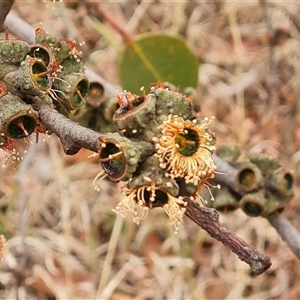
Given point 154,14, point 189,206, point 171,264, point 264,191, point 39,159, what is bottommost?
point 39,159

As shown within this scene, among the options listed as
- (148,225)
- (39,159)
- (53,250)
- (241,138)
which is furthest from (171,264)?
(39,159)

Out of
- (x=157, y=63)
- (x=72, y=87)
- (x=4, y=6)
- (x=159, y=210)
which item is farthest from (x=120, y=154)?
(x=159, y=210)

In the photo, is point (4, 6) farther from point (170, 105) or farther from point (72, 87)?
point (170, 105)

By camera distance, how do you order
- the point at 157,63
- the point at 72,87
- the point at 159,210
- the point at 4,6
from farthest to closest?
the point at 159,210 → the point at 157,63 → the point at 4,6 → the point at 72,87

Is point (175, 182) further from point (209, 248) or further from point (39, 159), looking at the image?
point (39, 159)

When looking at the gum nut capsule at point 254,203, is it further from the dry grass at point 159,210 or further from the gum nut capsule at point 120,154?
the dry grass at point 159,210

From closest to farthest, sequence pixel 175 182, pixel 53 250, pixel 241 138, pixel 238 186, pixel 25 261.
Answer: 1. pixel 175 182
2. pixel 238 186
3. pixel 25 261
4. pixel 53 250
5. pixel 241 138

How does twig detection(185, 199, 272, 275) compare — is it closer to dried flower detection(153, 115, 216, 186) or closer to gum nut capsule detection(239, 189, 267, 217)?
dried flower detection(153, 115, 216, 186)
